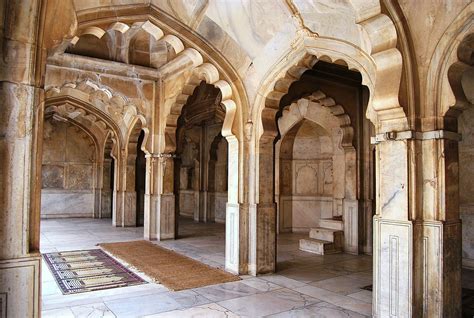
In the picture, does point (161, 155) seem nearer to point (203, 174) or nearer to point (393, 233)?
point (203, 174)

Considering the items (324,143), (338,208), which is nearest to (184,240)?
(338,208)

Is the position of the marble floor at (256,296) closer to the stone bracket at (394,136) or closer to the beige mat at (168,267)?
the beige mat at (168,267)

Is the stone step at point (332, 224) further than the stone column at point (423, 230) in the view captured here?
Yes

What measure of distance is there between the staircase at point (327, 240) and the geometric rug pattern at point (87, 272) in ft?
14.1

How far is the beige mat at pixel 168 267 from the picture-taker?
6.28 metres

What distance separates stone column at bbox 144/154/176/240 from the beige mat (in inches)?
35.5

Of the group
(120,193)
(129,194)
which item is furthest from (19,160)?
(120,193)

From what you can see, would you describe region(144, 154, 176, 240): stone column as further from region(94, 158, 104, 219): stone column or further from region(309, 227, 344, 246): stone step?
region(94, 158, 104, 219): stone column

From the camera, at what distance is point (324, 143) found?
1180 centimetres

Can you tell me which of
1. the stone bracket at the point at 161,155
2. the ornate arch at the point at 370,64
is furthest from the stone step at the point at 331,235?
the stone bracket at the point at 161,155

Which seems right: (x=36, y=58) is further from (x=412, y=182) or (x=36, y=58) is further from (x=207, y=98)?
(x=207, y=98)

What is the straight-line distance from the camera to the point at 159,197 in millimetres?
10422

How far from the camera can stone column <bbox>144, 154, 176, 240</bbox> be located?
10.4m

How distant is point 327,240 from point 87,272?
5.42 meters
